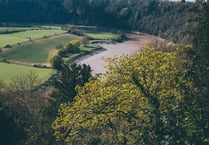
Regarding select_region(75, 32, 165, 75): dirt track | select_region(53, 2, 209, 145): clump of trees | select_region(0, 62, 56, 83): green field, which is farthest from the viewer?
select_region(75, 32, 165, 75): dirt track

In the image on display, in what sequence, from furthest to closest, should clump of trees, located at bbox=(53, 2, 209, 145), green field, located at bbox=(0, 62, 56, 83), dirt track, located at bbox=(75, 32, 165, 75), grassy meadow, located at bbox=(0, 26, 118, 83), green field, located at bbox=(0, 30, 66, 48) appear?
green field, located at bbox=(0, 30, 66, 48)
dirt track, located at bbox=(75, 32, 165, 75)
grassy meadow, located at bbox=(0, 26, 118, 83)
green field, located at bbox=(0, 62, 56, 83)
clump of trees, located at bbox=(53, 2, 209, 145)

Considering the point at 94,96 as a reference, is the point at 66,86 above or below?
below

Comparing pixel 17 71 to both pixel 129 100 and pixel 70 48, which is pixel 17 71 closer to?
pixel 70 48

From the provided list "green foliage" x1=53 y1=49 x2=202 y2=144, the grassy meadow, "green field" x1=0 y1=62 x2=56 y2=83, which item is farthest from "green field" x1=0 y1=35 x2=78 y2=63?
"green foliage" x1=53 y1=49 x2=202 y2=144

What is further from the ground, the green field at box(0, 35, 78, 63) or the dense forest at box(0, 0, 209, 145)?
the dense forest at box(0, 0, 209, 145)

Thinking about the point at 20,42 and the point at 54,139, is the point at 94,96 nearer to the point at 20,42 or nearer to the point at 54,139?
the point at 54,139

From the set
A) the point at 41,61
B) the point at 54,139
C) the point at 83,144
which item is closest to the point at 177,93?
the point at 83,144

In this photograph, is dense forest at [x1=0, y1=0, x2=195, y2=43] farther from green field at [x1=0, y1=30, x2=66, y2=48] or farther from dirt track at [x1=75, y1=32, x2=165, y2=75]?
green field at [x1=0, y1=30, x2=66, y2=48]

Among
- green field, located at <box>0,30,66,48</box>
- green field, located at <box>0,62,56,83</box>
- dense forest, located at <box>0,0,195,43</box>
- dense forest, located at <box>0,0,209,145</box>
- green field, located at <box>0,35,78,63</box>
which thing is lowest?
green field, located at <box>0,62,56,83</box>
